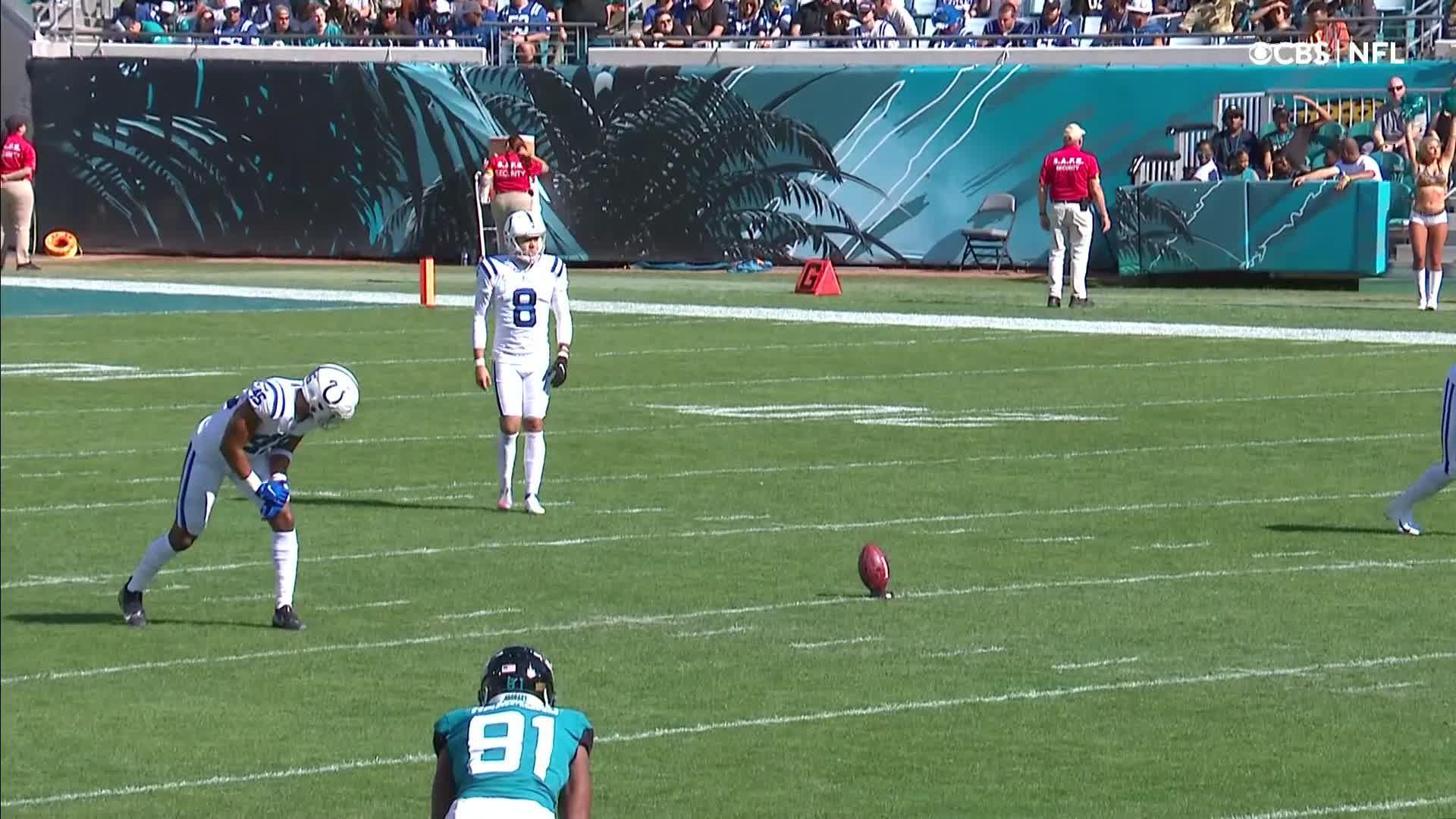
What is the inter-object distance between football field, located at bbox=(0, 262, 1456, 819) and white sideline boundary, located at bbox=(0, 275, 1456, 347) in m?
1.28

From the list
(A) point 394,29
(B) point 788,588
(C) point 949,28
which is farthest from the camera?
(A) point 394,29

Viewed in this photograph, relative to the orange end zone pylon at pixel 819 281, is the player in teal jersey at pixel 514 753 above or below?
above

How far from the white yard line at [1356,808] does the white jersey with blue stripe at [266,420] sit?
4120 mm

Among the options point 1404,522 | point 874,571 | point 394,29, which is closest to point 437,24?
point 394,29

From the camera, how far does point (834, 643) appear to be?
10.2m

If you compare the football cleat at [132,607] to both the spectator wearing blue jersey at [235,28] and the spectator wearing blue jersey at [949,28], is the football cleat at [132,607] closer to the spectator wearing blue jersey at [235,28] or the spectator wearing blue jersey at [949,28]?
the spectator wearing blue jersey at [949,28]

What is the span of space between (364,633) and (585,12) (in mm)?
27165

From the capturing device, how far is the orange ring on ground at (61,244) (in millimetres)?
38750

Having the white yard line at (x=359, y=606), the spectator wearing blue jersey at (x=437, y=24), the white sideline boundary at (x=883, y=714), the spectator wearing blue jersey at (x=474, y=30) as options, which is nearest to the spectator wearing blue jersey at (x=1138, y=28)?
the spectator wearing blue jersey at (x=474, y=30)

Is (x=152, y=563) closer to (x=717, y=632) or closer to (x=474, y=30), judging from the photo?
(x=717, y=632)

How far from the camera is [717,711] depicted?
29.2 ft

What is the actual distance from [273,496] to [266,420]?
1.11 feet

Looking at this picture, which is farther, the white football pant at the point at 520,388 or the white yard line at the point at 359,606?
the white football pant at the point at 520,388

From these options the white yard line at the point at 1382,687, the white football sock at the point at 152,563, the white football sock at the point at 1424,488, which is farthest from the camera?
the white football sock at the point at 1424,488
